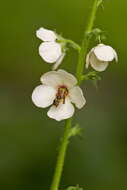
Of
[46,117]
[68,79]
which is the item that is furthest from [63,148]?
[46,117]

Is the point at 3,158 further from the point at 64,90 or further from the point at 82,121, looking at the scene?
the point at 64,90

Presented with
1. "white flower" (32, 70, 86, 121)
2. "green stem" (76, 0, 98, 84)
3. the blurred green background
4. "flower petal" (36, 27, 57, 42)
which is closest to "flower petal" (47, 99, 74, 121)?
"white flower" (32, 70, 86, 121)

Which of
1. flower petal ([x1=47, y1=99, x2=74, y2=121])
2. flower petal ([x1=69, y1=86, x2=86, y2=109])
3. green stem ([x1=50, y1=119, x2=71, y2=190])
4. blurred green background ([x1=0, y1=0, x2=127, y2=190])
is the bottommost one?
green stem ([x1=50, y1=119, x2=71, y2=190])

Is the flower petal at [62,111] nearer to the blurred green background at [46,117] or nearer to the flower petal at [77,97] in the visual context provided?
the flower petal at [77,97]

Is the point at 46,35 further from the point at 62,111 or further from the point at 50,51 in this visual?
the point at 62,111

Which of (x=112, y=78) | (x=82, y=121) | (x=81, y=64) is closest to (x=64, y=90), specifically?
(x=81, y=64)

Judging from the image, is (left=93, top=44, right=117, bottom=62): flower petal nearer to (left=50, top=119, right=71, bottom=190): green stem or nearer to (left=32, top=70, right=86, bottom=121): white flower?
(left=32, top=70, right=86, bottom=121): white flower
